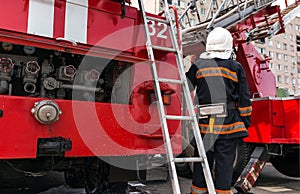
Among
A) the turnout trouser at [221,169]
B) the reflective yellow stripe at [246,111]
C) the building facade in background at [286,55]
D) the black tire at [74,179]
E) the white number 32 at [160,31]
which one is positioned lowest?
the black tire at [74,179]

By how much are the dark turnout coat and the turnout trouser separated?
8cm

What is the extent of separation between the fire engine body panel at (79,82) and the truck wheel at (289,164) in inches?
140

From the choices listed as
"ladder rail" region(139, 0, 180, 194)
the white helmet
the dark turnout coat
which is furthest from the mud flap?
"ladder rail" region(139, 0, 180, 194)

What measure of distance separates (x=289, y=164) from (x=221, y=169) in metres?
3.40

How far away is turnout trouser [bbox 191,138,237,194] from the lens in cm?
279

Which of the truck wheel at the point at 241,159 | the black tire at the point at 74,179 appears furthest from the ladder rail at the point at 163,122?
the truck wheel at the point at 241,159

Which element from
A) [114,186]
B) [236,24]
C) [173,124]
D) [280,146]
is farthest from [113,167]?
[236,24]

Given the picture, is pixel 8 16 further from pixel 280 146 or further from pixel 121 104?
pixel 280 146

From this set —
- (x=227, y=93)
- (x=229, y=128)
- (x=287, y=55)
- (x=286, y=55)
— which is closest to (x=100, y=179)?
(x=229, y=128)

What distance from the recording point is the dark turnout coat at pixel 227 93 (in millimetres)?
2885

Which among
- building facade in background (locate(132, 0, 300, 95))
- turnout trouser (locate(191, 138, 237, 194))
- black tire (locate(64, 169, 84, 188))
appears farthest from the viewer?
building facade in background (locate(132, 0, 300, 95))

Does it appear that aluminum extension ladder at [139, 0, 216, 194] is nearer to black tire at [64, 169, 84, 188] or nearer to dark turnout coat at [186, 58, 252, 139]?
dark turnout coat at [186, 58, 252, 139]

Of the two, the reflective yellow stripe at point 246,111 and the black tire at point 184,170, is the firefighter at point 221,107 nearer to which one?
the reflective yellow stripe at point 246,111

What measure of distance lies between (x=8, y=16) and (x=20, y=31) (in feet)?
0.42
